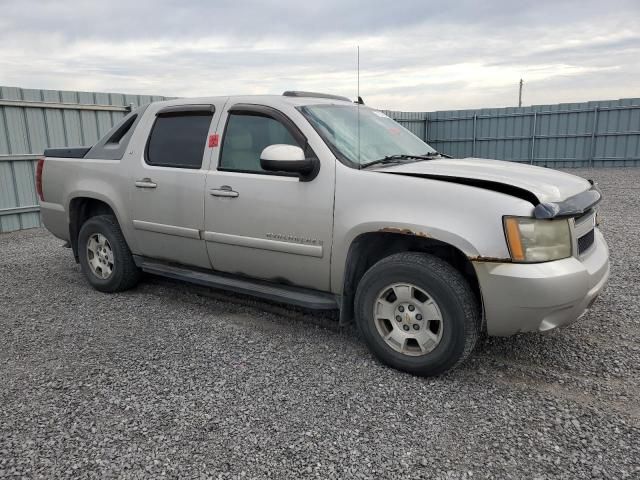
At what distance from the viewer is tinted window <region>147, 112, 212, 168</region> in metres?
4.35

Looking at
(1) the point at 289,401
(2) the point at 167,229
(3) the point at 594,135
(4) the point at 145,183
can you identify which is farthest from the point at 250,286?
(3) the point at 594,135

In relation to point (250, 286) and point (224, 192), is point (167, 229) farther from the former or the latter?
point (250, 286)

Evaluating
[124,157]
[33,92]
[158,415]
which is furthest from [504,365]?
[33,92]

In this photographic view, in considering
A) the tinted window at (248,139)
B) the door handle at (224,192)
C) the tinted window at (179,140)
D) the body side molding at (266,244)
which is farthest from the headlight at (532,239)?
the tinted window at (179,140)

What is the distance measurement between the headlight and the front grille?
34 cm

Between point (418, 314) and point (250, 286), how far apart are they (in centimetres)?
147

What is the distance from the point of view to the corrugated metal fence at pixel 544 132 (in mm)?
18875

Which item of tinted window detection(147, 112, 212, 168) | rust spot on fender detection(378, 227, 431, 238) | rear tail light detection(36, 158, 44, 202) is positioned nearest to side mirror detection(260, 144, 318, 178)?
rust spot on fender detection(378, 227, 431, 238)

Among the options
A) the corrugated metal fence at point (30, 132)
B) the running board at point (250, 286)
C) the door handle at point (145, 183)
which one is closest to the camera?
the running board at point (250, 286)

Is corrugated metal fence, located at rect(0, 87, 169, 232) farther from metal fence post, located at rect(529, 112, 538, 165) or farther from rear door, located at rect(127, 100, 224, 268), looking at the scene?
metal fence post, located at rect(529, 112, 538, 165)

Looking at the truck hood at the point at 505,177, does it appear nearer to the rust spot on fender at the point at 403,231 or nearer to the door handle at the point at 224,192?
the rust spot on fender at the point at 403,231

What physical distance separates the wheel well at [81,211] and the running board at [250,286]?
0.71 m

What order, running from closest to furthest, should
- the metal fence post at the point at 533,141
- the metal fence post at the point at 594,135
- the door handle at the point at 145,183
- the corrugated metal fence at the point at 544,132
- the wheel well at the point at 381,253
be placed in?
the wheel well at the point at 381,253 → the door handle at the point at 145,183 → the corrugated metal fence at the point at 544,132 → the metal fence post at the point at 594,135 → the metal fence post at the point at 533,141

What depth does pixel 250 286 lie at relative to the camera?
4.14 metres
